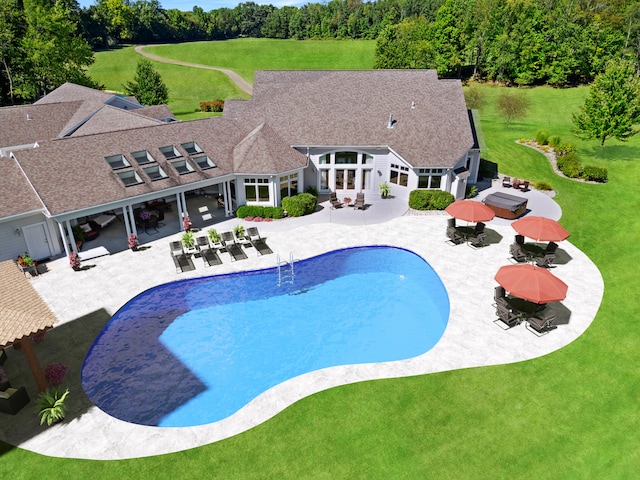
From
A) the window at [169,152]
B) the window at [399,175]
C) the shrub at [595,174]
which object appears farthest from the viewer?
the shrub at [595,174]

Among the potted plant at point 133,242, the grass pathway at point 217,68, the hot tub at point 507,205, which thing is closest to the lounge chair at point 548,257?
the hot tub at point 507,205

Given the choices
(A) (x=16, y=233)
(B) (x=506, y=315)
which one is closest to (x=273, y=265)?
(B) (x=506, y=315)

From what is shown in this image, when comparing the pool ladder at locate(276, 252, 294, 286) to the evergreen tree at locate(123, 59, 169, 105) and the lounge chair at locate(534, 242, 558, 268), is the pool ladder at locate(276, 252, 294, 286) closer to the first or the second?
the lounge chair at locate(534, 242, 558, 268)

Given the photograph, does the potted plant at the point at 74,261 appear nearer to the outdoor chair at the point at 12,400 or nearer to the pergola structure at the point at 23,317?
the pergola structure at the point at 23,317

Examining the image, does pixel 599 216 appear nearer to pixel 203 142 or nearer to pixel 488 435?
pixel 488 435

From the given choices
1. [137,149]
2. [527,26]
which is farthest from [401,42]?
[137,149]
